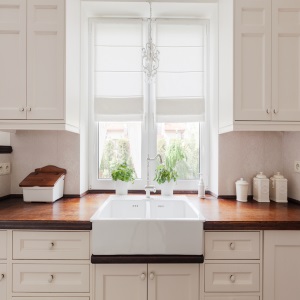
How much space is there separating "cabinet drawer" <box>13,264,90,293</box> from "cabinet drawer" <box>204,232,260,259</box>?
29.5 inches

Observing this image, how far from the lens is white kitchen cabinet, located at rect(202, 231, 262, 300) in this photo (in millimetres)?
1605

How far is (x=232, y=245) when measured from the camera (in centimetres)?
161

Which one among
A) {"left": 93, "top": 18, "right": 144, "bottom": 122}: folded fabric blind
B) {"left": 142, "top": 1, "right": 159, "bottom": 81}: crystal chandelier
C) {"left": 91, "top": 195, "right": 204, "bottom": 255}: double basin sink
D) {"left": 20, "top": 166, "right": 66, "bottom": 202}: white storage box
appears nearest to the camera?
{"left": 91, "top": 195, "right": 204, "bottom": 255}: double basin sink

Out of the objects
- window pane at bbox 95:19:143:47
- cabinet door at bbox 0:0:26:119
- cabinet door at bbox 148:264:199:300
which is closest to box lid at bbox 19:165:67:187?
cabinet door at bbox 0:0:26:119

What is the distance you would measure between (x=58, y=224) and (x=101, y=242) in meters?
0.28

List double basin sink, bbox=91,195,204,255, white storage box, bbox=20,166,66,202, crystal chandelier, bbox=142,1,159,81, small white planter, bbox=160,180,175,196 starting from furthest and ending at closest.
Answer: small white planter, bbox=160,180,175,196
crystal chandelier, bbox=142,1,159,81
white storage box, bbox=20,166,66,202
double basin sink, bbox=91,195,204,255

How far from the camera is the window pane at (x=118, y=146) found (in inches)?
99.1

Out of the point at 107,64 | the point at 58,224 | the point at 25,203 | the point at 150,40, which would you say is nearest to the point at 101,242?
the point at 58,224

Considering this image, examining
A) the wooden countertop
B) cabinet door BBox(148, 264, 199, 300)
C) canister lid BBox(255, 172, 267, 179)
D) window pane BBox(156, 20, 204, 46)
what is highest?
window pane BBox(156, 20, 204, 46)

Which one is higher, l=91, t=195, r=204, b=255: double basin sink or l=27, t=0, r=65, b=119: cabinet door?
l=27, t=0, r=65, b=119: cabinet door

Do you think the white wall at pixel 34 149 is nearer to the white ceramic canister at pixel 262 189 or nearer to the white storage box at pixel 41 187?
the white storage box at pixel 41 187

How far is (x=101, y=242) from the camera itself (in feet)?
5.14

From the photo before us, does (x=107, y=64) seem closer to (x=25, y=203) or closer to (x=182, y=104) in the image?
(x=182, y=104)

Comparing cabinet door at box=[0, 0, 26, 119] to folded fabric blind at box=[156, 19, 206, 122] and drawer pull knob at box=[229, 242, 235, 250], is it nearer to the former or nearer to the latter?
folded fabric blind at box=[156, 19, 206, 122]
